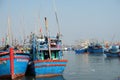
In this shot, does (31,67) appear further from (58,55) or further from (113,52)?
(113,52)

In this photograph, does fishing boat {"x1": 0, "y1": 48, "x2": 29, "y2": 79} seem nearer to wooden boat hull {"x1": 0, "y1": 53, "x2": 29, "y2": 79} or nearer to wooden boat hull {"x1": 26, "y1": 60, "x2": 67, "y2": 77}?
wooden boat hull {"x1": 0, "y1": 53, "x2": 29, "y2": 79}

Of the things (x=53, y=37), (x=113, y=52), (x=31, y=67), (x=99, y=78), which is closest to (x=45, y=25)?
(x=53, y=37)

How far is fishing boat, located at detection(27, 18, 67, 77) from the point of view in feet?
92.3

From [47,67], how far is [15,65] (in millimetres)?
2999

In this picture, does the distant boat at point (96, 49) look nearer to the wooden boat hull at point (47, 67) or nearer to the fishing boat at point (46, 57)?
the fishing boat at point (46, 57)

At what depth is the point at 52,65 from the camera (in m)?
28.4

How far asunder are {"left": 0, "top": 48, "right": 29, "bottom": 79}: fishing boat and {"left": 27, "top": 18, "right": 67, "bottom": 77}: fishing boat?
132 cm

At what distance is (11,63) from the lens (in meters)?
27.2

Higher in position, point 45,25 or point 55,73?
point 45,25

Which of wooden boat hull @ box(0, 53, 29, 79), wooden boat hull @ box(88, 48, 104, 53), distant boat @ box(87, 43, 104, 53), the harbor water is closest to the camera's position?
wooden boat hull @ box(0, 53, 29, 79)

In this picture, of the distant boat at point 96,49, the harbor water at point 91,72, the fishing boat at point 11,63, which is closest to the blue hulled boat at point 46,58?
the harbor water at point 91,72

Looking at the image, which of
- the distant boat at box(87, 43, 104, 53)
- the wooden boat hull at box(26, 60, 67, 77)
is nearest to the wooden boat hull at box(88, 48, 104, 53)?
the distant boat at box(87, 43, 104, 53)

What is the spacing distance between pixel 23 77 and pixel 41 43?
12.8 ft

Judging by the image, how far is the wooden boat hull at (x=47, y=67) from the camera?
2791 cm
